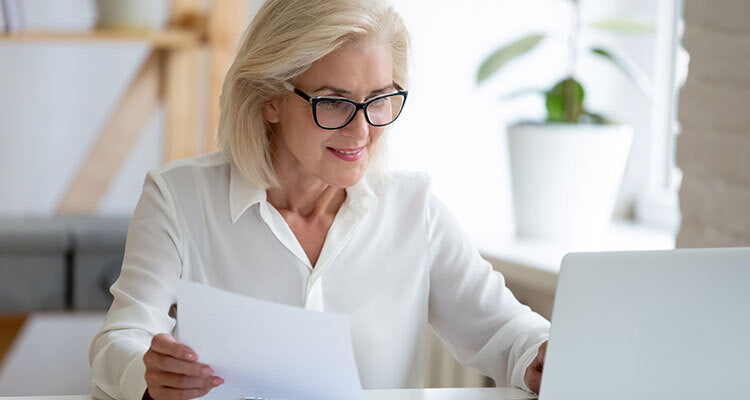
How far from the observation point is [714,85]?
1.90m

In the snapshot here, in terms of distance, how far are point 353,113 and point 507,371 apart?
1.54 ft

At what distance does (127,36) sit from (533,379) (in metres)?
1.74

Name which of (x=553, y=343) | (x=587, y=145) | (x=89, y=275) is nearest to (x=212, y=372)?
(x=553, y=343)

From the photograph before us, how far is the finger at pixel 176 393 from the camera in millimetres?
1089

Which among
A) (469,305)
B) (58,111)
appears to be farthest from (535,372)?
(58,111)

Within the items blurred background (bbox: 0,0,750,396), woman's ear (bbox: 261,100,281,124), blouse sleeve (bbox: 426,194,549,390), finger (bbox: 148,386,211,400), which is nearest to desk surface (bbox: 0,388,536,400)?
finger (bbox: 148,386,211,400)

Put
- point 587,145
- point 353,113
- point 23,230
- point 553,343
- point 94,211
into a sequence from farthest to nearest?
point 94,211, point 23,230, point 587,145, point 353,113, point 553,343

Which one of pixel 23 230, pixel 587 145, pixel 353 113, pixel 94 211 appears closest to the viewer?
pixel 353 113

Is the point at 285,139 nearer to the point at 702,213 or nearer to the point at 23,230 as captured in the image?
the point at 702,213

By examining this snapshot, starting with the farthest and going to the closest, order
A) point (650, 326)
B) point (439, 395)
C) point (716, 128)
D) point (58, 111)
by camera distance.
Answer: point (58, 111), point (716, 128), point (439, 395), point (650, 326)

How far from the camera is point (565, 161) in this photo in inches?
89.3

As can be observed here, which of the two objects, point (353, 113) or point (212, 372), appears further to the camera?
point (353, 113)

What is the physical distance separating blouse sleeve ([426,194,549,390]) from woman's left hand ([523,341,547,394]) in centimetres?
18

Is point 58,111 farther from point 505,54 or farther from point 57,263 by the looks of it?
point 505,54
